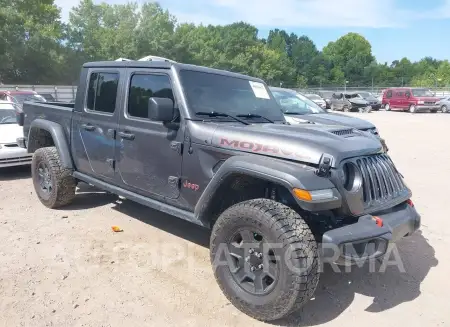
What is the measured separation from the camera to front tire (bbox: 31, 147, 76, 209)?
17.6ft

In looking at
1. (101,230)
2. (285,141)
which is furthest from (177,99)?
(101,230)

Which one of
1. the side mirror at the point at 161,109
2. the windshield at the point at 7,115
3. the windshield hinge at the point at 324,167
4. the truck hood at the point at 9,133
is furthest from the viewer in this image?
the windshield at the point at 7,115

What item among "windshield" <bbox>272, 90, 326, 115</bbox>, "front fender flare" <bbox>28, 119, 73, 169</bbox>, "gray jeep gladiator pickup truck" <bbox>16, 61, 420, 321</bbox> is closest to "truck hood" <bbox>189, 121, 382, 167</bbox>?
"gray jeep gladiator pickup truck" <bbox>16, 61, 420, 321</bbox>

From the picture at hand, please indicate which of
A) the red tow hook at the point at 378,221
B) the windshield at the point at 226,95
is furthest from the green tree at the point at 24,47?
the red tow hook at the point at 378,221

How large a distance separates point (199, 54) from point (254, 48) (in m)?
16.9

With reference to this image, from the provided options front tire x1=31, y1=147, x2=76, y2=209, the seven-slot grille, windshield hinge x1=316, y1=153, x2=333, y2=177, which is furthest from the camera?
front tire x1=31, y1=147, x2=76, y2=209

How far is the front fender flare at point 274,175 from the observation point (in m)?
3.01

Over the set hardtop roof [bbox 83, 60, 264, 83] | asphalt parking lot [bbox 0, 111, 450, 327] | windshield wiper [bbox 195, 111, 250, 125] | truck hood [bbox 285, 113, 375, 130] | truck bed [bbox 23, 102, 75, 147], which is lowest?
asphalt parking lot [bbox 0, 111, 450, 327]

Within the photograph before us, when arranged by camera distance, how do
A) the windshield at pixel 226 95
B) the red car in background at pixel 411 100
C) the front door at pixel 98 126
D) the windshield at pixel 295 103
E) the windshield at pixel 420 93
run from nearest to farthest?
the windshield at pixel 226 95 < the front door at pixel 98 126 < the windshield at pixel 295 103 < the red car in background at pixel 411 100 < the windshield at pixel 420 93

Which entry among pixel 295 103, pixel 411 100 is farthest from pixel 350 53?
pixel 295 103

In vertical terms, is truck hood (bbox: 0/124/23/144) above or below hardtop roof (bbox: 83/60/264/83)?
below

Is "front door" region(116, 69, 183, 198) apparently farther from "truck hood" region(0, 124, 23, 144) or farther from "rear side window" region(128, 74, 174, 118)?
"truck hood" region(0, 124, 23, 144)

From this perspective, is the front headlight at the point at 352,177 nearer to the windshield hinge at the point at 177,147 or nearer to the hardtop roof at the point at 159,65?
the windshield hinge at the point at 177,147

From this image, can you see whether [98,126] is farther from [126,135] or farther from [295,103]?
[295,103]
